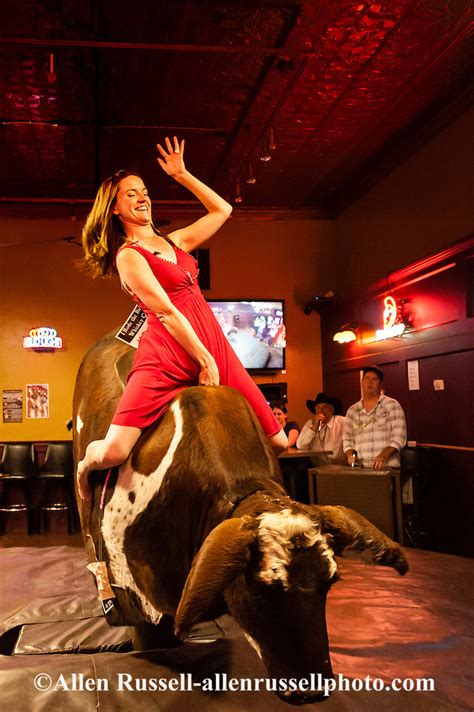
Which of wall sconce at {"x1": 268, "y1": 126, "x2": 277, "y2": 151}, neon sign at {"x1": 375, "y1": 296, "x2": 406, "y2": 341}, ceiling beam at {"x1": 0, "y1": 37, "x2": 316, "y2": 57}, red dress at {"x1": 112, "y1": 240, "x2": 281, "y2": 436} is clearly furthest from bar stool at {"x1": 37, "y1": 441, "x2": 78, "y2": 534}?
red dress at {"x1": 112, "y1": 240, "x2": 281, "y2": 436}

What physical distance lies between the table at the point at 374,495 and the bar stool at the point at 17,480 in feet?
15.2

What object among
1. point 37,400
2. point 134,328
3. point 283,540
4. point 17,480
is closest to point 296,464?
point 17,480

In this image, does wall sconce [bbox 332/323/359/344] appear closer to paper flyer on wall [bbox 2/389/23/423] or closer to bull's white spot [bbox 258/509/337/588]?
paper flyer on wall [bbox 2/389/23/423]

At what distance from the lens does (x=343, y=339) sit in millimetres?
9094

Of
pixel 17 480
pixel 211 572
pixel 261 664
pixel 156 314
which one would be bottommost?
pixel 261 664

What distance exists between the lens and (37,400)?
973cm

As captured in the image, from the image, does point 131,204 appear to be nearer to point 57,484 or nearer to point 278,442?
point 278,442

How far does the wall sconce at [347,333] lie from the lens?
9000 mm

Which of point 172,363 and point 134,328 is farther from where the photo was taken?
point 134,328

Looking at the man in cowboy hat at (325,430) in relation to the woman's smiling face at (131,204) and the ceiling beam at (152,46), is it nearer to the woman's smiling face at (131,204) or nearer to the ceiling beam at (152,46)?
the ceiling beam at (152,46)

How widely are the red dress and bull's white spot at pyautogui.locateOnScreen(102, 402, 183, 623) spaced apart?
0.36 feet

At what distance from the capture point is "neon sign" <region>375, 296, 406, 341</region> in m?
7.67

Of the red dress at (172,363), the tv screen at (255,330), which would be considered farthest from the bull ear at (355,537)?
the tv screen at (255,330)

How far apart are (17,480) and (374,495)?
5.12 meters
